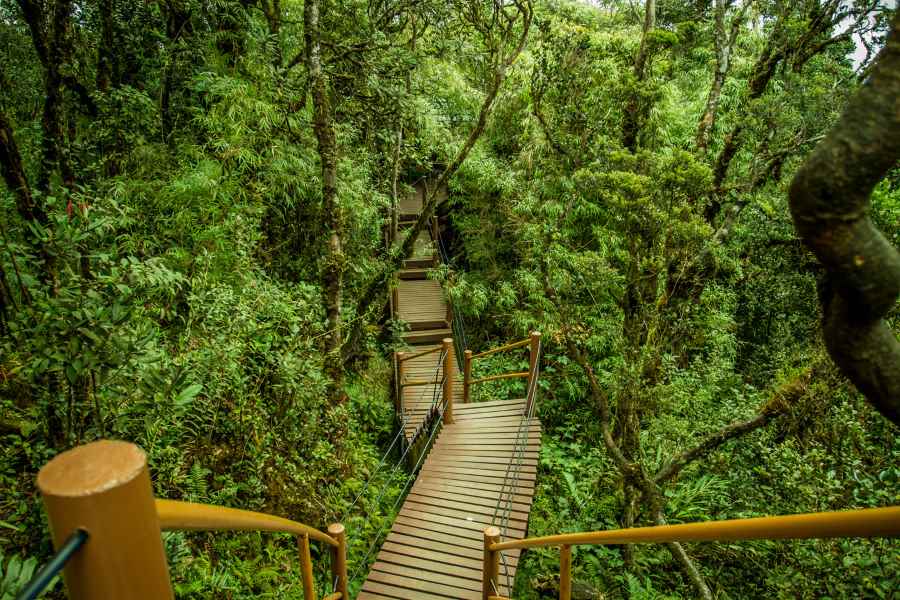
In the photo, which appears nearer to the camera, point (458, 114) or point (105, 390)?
point (105, 390)

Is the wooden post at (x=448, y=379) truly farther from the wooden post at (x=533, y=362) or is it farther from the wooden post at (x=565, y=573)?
the wooden post at (x=565, y=573)

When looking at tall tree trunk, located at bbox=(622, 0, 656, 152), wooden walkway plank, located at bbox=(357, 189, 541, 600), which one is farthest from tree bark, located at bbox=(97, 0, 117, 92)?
tall tree trunk, located at bbox=(622, 0, 656, 152)

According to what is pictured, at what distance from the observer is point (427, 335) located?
38.5 feet

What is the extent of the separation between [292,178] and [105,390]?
509cm

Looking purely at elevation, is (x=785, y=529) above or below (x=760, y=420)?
above

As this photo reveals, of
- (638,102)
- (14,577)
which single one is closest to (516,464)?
(14,577)

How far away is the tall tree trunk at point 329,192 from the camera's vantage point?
554 cm

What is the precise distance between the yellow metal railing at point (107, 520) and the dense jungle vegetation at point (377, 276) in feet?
2.69

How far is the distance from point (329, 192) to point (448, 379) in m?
3.24

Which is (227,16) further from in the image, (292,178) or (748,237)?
(748,237)

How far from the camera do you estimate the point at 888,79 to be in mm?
1002

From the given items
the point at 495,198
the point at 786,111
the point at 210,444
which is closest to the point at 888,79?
the point at 210,444

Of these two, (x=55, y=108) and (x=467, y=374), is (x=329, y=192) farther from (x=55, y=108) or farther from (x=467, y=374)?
(x=467, y=374)

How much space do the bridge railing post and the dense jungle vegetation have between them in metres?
1.35
